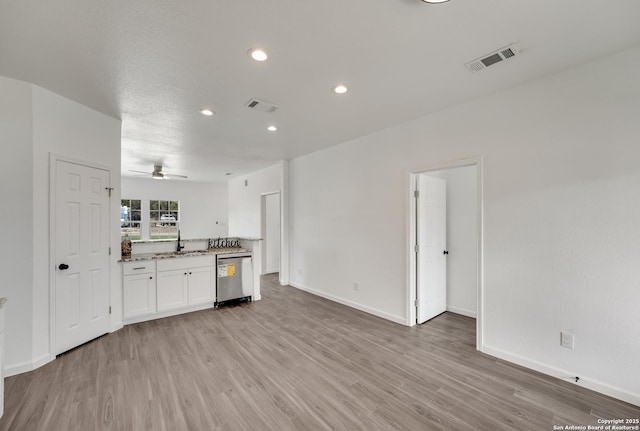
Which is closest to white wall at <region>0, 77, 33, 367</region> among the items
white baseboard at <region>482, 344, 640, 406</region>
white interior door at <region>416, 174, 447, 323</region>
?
white interior door at <region>416, 174, 447, 323</region>

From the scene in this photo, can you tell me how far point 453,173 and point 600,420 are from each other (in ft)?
10.4

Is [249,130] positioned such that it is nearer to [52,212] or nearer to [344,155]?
[344,155]

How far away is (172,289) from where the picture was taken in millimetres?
4137

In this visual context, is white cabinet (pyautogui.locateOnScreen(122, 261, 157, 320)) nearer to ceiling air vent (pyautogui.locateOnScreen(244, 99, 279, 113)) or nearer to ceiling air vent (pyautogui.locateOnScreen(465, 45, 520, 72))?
ceiling air vent (pyautogui.locateOnScreen(244, 99, 279, 113))

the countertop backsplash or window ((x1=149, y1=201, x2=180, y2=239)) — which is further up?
window ((x1=149, y1=201, x2=180, y2=239))

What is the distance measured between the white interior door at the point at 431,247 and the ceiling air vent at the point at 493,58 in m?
1.53

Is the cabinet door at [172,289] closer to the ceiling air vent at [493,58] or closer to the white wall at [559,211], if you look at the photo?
the white wall at [559,211]

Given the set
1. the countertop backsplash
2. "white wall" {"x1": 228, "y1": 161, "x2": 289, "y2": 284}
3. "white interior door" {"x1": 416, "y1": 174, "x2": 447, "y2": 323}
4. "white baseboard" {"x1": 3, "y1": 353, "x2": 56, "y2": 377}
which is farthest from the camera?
"white wall" {"x1": 228, "y1": 161, "x2": 289, "y2": 284}

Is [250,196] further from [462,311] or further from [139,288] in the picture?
[462,311]

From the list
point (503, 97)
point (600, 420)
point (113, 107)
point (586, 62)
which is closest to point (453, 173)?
point (503, 97)

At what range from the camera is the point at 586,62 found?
2307 mm

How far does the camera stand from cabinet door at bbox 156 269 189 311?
403 centimetres

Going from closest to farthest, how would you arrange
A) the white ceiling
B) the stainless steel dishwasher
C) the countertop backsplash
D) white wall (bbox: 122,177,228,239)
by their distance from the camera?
the white ceiling
the countertop backsplash
the stainless steel dishwasher
white wall (bbox: 122,177,228,239)

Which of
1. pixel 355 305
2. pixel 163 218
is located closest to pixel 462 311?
pixel 355 305
